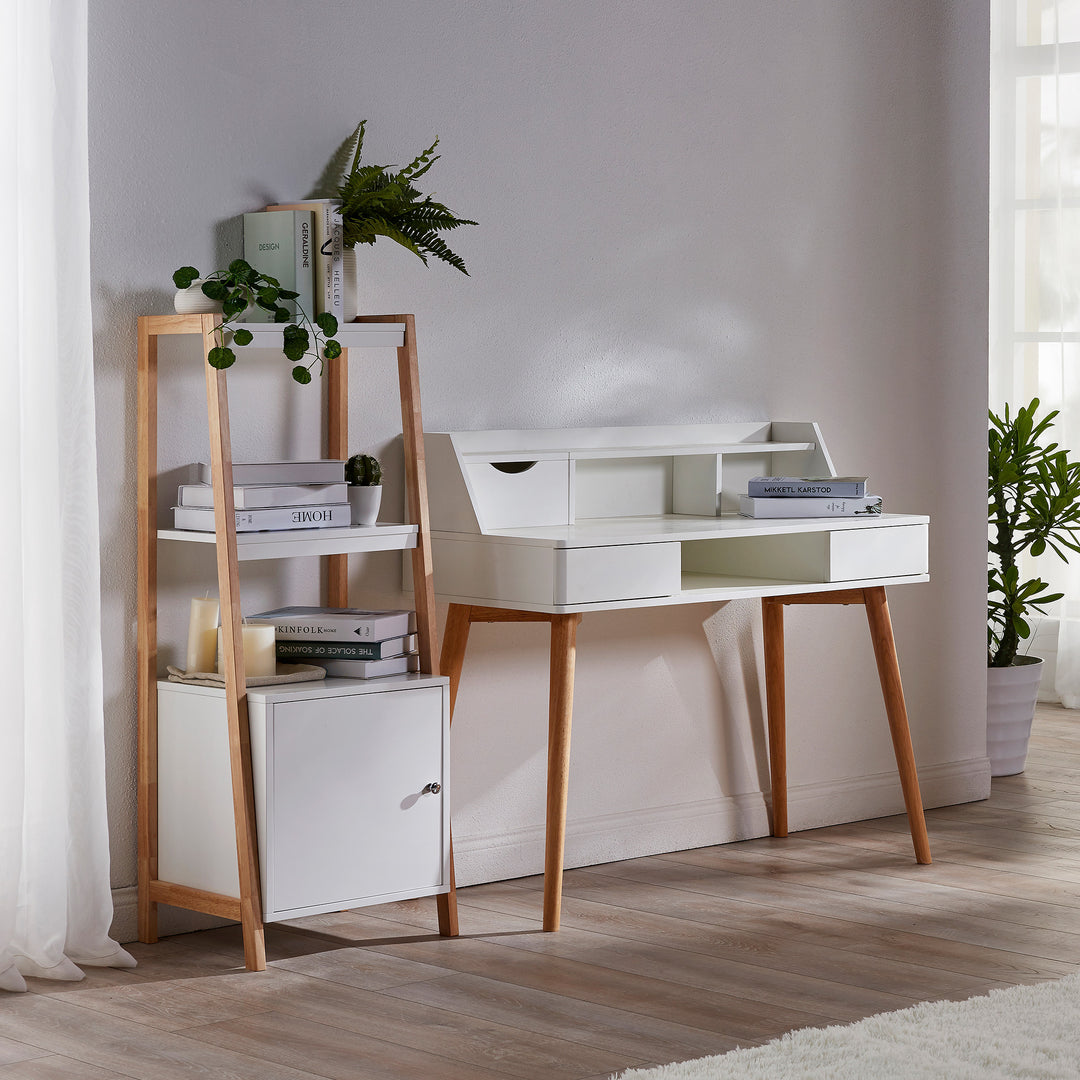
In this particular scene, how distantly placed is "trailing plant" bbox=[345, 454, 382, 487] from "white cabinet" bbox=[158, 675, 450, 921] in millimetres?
368

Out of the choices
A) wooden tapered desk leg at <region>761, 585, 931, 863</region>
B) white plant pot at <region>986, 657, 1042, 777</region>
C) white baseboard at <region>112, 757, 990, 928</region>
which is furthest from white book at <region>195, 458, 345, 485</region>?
white plant pot at <region>986, 657, 1042, 777</region>

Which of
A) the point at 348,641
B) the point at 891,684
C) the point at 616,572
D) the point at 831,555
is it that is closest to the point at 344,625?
the point at 348,641

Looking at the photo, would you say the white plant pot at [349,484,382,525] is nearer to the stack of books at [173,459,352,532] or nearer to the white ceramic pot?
the stack of books at [173,459,352,532]

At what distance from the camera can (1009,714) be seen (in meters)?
4.82

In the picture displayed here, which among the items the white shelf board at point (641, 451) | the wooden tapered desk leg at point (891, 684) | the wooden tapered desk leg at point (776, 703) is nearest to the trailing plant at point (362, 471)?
the white shelf board at point (641, 451)

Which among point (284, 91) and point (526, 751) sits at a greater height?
point (284, 91)

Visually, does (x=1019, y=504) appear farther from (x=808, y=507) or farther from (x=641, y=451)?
(x=641, y=451)

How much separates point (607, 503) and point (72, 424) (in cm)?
128

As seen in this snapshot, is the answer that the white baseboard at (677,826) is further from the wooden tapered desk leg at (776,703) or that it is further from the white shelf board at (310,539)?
the white shelf board at (310,539)

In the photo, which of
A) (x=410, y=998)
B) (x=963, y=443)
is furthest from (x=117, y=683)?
(x=963, y=443)

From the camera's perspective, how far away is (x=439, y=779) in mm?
3156

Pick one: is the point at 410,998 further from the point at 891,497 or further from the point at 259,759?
the point at 891,497

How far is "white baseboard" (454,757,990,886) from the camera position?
3639 millimetres

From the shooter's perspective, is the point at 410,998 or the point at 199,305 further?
the point at 199,305
